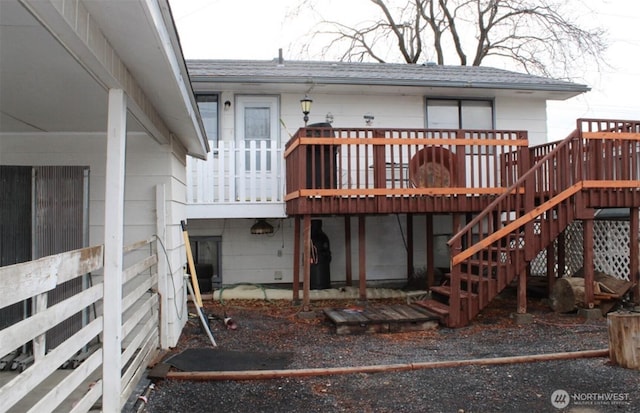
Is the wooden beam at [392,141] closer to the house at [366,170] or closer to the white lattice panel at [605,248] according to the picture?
the house at [366,170]

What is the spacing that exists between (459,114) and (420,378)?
659cm

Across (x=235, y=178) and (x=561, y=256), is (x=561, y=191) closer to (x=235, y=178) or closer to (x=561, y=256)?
(x=561, y=256)

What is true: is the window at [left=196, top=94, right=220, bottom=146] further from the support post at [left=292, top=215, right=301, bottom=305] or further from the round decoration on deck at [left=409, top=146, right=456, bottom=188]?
the round decoration on deck at [left=409, top=146, right=456, bottom=188]

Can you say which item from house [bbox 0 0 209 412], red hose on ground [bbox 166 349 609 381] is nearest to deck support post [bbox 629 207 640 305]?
red hose on ground [bbox 166 349 609 381]

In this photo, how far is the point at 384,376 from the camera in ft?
14.7

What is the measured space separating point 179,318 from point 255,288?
2.98m

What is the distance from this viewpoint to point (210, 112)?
29.8 feet

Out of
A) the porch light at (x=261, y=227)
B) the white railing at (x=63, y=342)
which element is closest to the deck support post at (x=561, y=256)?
the porch light at (x=261, y=227)

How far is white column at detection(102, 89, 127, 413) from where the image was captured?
2951mm

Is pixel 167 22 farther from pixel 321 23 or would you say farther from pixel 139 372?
pixel 321 23

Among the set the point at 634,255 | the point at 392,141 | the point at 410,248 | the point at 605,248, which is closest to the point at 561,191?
the point at 634,255

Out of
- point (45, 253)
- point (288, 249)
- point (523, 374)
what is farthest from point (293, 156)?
point (523, 374)

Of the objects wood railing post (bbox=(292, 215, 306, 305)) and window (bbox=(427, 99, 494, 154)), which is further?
window (bbox=(427, 99, 494, 154))

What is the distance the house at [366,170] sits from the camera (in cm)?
711
